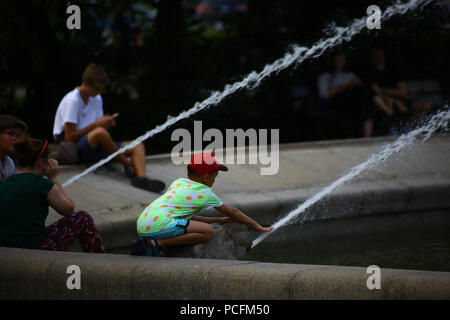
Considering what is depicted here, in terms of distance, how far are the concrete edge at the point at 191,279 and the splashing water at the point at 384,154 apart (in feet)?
7.53

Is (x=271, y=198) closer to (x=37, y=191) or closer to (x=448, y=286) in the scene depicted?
(x=37, y=191)

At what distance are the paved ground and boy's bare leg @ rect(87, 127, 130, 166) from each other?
17 cm

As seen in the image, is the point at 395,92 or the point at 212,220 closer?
the point at 212,220

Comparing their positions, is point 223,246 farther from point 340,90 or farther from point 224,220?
point 340,90

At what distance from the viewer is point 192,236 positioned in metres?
4.89

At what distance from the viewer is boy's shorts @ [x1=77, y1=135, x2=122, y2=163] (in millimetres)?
7754

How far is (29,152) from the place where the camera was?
4965 millimetres

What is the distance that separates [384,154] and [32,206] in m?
4.76

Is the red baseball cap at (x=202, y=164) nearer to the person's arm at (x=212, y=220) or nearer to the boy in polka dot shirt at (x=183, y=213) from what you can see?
the boy in polka dot shirt at (x=183, y=213)

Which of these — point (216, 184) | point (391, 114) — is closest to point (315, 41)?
point (391, 114)

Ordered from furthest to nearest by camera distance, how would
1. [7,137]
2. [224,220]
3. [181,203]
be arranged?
[7,137]
[224,220]
[181,203]

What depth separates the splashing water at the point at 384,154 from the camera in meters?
7.09

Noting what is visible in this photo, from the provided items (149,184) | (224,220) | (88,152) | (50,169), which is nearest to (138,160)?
(149,184)
